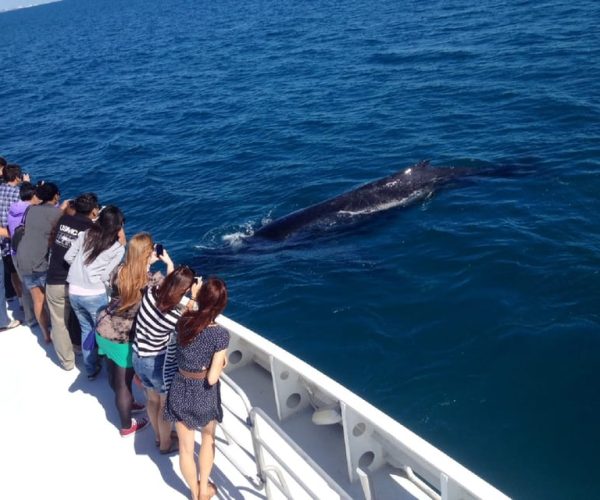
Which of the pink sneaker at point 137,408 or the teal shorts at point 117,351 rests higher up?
the teal shorts at point 117,351

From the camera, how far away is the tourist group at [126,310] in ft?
17.3

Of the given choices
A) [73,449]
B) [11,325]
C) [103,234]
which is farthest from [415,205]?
[73,449]

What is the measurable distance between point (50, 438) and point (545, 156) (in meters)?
15.5

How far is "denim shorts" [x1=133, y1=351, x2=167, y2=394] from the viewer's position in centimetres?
587

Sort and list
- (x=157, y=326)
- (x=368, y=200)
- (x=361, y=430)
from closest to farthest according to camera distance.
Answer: (x=361, y=430)
(x=157, y=326)
(x=368, y=200)

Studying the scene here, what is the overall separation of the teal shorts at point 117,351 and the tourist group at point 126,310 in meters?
0.01

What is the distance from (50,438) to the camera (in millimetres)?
7074

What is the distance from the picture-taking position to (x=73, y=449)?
6.85 m

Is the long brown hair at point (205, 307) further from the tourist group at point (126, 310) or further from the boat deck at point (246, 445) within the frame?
the boat deck at point (246, 445)

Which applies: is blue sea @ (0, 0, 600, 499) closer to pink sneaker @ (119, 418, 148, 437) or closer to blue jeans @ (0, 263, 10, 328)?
pink sneaker @ (119, 418, 148, 437)

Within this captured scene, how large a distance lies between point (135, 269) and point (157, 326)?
67 cm

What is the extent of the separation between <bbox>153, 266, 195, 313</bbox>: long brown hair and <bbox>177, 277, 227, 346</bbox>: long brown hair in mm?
368

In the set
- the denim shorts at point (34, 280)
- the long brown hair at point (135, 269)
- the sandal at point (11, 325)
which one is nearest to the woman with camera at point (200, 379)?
the long brown hair at point (135, 269)

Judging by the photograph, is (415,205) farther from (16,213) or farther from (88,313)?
(88,313)
